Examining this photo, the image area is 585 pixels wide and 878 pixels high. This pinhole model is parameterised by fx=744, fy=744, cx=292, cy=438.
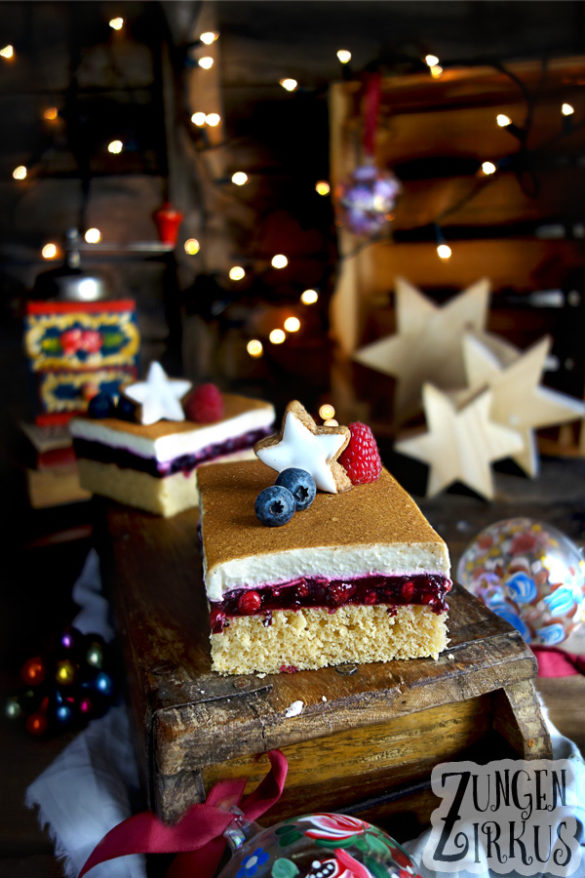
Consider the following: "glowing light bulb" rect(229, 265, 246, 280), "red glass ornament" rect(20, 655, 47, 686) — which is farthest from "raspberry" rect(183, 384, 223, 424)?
"glowing light bulb" rect(229, 265, 246, 280)

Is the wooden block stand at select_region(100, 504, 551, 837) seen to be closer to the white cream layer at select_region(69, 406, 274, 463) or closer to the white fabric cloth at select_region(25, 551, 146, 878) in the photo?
the white fabric cloth at select_region(25, 551, 146, 878)

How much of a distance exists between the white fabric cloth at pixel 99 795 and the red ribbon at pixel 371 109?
227 centimetres

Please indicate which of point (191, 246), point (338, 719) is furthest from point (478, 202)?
point (338, 719)

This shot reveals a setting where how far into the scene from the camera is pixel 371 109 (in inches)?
112

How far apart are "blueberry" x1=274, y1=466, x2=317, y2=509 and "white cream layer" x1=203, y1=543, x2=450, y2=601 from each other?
0.14 meters

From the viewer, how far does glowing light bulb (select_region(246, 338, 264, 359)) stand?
3.24 meters

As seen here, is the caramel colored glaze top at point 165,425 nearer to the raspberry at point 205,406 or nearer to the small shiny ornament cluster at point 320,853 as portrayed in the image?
the raspberry at point 205,406

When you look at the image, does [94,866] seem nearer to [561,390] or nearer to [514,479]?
[514,479]

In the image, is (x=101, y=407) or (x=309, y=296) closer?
(x=101, y=407)

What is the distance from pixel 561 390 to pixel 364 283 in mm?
922

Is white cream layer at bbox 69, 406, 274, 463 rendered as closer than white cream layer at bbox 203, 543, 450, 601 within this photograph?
No

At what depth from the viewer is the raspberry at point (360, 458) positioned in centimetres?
141

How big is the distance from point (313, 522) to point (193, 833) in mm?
498

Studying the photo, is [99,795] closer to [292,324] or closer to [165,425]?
[165,425]
